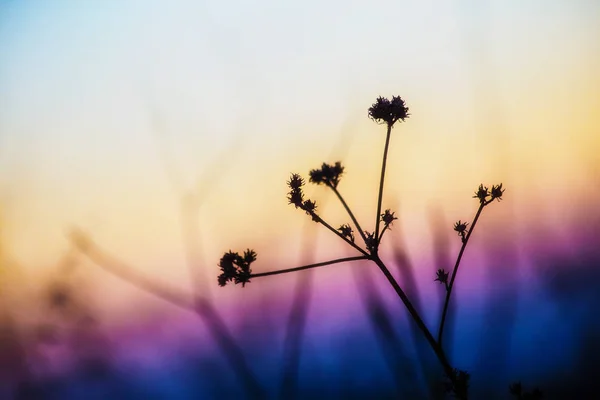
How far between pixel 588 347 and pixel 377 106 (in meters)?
10.9

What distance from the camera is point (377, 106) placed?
4137mm

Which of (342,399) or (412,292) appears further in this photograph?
(342,399)

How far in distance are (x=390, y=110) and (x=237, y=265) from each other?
7.83 feet

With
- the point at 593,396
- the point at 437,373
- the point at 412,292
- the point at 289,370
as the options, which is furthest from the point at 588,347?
the point at 289,370

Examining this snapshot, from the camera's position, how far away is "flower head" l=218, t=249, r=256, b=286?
3.45 metres

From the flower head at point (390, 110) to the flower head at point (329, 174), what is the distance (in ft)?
3.61

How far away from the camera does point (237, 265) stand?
11.5ft

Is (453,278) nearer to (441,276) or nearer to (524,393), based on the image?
(441,276)

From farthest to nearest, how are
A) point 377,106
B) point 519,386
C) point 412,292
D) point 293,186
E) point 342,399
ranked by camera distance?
point 342,399
point 412,292
point 377,106
point 293,186
point 519,386

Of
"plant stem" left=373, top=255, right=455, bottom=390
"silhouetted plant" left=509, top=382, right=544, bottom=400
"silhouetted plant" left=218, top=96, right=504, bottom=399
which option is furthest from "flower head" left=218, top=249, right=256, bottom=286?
"silhouetted plant" left=509, top=382, right=544, bottom=400

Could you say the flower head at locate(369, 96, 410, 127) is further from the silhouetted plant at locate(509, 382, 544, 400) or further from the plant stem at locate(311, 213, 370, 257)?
the silhouetted plant at locate(509, 382, 544, 400)

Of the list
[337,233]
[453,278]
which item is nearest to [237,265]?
[337,233]

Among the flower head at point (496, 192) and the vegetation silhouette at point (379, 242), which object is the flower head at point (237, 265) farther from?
the flower head at point (496, 192)

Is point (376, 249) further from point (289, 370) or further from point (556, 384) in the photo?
point (556, 384)
